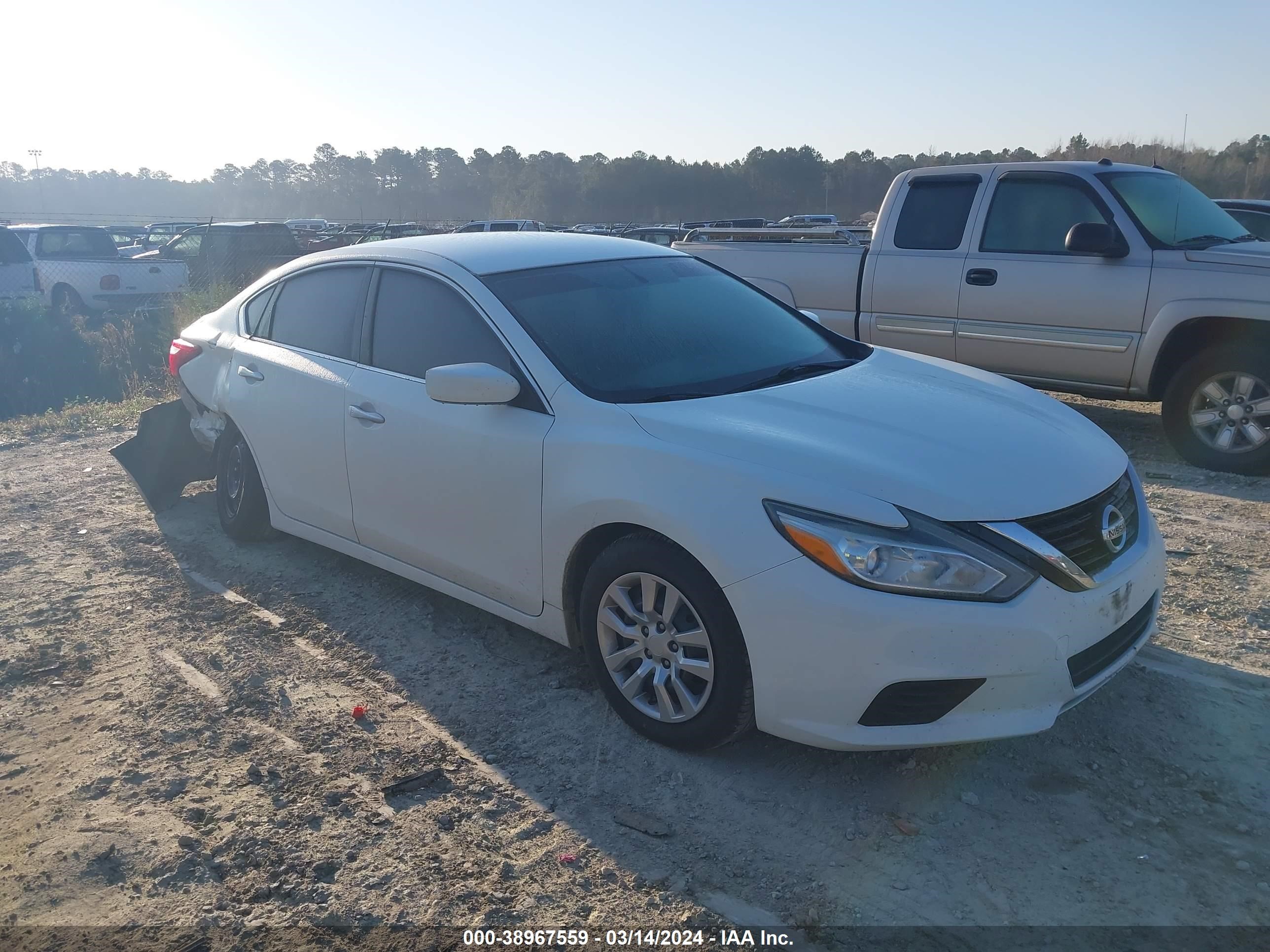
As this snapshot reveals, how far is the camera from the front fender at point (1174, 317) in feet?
21.4

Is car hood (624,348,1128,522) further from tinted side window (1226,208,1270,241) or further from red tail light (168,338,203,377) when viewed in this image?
tinted side window (1226,208,1270,241)

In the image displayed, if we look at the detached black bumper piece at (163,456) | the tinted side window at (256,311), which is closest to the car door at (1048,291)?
the tinted side window at (256,311)

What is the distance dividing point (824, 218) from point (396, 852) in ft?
87.5

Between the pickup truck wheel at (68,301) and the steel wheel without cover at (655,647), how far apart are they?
18.0 m

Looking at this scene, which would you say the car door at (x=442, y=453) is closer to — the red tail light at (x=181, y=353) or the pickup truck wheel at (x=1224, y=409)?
the red tail light at (x=181, y=353)

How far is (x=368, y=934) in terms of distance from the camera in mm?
2762

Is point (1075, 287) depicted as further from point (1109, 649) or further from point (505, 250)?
point (1109, 649)

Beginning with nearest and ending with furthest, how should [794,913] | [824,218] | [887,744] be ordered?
[794,913]
[887,744]
[824,218]

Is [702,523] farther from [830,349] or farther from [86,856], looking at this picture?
[86,856]

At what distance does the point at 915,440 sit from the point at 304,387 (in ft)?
9.59

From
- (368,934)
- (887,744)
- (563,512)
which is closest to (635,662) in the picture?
(563,512)

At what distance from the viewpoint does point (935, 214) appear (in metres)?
8.04

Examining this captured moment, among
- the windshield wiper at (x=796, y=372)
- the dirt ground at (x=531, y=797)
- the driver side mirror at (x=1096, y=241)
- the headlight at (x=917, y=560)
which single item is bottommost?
the dirt ground at (x=531, y=797)

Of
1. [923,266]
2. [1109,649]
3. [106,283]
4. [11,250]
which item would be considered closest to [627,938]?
[1109,649]
